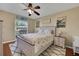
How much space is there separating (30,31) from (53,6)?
1.90 ft

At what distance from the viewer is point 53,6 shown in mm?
1761

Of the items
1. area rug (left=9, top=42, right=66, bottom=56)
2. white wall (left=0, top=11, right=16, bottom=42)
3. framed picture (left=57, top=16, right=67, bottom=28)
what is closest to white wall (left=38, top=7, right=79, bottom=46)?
framed picture (left=57, top=16, right=67, bottom=28)

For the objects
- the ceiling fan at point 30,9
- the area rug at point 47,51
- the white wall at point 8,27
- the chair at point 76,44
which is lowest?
the area rug at point 47,51

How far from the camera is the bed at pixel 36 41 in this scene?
5.98 feet

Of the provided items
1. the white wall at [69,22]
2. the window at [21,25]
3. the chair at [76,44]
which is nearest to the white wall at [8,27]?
the window at [21,25]

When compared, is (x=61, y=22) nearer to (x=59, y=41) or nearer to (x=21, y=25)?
(x=59, y=41)

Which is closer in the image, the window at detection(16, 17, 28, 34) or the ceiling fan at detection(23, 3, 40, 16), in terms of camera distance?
the ceiling fan at detection(23, 3, 40, 16)

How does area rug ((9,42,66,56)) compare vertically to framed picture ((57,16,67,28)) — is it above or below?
below

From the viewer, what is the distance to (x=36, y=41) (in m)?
1.83

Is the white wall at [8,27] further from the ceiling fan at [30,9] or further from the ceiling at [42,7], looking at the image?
the ceiling fan at [30,9]

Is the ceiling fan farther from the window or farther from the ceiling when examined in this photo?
the window

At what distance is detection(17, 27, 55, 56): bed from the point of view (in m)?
1.82

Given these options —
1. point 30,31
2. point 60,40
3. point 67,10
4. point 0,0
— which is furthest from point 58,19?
point 0,0

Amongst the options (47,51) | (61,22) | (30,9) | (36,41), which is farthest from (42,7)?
(47,51)
